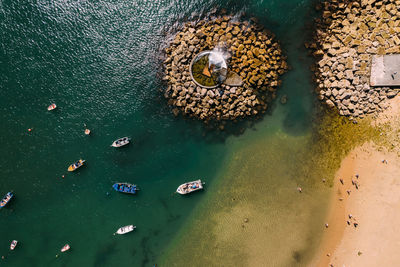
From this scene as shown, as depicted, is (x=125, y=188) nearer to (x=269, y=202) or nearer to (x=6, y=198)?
(x=6, y=198)

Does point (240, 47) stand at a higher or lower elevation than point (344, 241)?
higher

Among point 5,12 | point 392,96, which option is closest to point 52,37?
point 5,12

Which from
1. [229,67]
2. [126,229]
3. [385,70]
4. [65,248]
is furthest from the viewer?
[65,248]

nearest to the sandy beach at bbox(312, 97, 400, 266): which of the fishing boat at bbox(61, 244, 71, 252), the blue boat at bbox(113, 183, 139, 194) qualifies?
the blue boat at bbox(113, 183, 139, 194)

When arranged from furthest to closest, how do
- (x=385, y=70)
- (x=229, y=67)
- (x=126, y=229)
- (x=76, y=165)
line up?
(x=126, y=229)
(x=76, y=165)
(x=229, y=67)
(x=385, y=70)

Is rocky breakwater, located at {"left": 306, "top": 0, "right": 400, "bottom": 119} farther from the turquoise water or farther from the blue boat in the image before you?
the blue boat

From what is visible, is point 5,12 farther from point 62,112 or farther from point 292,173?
point 292,173

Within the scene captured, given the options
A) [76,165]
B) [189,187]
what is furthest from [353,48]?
[76,165]
